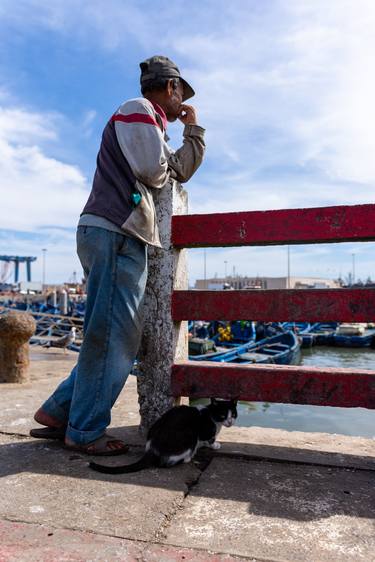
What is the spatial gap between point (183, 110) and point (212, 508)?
7.53 ft

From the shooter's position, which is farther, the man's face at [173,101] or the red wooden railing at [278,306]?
the man's face at [173,101]

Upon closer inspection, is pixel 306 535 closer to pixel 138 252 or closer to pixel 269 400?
pixel 269 400

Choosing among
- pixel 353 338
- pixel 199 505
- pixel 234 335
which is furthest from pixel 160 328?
pixel 353 338

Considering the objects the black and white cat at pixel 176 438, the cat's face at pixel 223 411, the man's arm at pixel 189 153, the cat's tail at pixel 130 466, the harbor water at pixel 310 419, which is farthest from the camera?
the harbor water at pixel 310 419

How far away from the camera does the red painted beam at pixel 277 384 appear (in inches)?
103

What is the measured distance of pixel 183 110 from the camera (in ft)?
10.00

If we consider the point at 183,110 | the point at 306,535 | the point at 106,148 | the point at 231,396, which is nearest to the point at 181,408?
the point at 231,396

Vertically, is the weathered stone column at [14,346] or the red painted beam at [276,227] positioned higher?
the red painted beam at [276,227]

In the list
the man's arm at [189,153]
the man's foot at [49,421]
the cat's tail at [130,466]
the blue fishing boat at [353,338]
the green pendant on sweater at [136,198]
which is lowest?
the blue fishing boat at [353,338]

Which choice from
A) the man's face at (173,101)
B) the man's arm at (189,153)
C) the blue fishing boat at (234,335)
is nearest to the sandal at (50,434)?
the man's arm at (189,153)

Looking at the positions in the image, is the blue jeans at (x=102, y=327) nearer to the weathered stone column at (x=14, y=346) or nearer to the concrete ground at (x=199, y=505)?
the concrete ground at (x=199, y=505)

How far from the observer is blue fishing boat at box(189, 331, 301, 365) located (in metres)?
19.6

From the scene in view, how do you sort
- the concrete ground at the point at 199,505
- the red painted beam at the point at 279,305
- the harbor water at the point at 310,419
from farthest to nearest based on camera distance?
the harbor water at the point at 310,419
the red painted beam at the point at 279,305
the concrete ground at the point at 199,505

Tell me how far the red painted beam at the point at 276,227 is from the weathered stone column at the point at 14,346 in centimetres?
302
